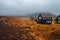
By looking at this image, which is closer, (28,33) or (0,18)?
(28,33)

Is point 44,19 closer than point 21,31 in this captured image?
No

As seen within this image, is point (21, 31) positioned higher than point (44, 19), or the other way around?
point (44, 19)

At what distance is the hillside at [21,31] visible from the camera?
14.1m

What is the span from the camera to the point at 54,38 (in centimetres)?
1529

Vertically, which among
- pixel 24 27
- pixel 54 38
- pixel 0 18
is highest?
pixel 0 18

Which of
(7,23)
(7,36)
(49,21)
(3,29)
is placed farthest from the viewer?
(49,21)

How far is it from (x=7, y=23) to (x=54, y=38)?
17.6 feet

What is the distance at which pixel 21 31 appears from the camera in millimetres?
15305

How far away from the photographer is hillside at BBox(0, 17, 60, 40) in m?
14.1

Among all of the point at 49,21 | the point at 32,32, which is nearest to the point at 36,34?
the point at 32,32

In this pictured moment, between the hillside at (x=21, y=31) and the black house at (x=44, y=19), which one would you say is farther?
the black house at (x=44, y=19)

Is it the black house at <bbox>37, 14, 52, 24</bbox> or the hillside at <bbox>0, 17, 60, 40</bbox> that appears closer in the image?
the hillside at <bbox>0, 17, 60, 40</bbox>

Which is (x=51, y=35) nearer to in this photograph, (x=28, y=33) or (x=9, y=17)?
(x=28, y=33)

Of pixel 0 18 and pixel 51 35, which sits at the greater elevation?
pixel 0 18
